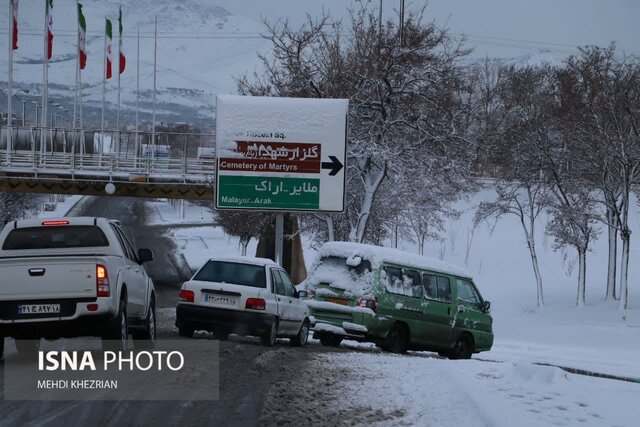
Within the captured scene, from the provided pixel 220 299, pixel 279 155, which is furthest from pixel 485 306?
pixel 279 155

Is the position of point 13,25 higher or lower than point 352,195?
higher

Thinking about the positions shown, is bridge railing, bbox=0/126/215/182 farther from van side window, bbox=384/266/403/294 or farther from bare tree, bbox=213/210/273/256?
van side window, bbox=384/266/403/294

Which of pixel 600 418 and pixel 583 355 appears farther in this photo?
pixel 583 355

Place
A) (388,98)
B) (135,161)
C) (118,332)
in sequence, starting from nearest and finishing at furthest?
1. (118,332)
2. (388,98)
3. (135,161)

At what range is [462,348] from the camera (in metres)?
22.7

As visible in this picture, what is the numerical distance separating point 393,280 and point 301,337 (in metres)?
2.07

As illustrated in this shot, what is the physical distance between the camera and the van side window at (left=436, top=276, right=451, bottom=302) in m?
21.9

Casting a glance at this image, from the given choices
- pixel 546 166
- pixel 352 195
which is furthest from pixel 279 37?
pixel 546 166

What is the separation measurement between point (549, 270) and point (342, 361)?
57.8 m

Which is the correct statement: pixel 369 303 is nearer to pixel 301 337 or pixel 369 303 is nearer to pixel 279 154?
pixel 301 337

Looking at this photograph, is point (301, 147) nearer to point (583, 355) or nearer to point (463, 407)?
point (583, 355)

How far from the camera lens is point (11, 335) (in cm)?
1316

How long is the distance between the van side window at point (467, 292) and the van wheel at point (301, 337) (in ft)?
12.8

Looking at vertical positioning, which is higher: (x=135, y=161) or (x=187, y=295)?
(x=135, y=161)
